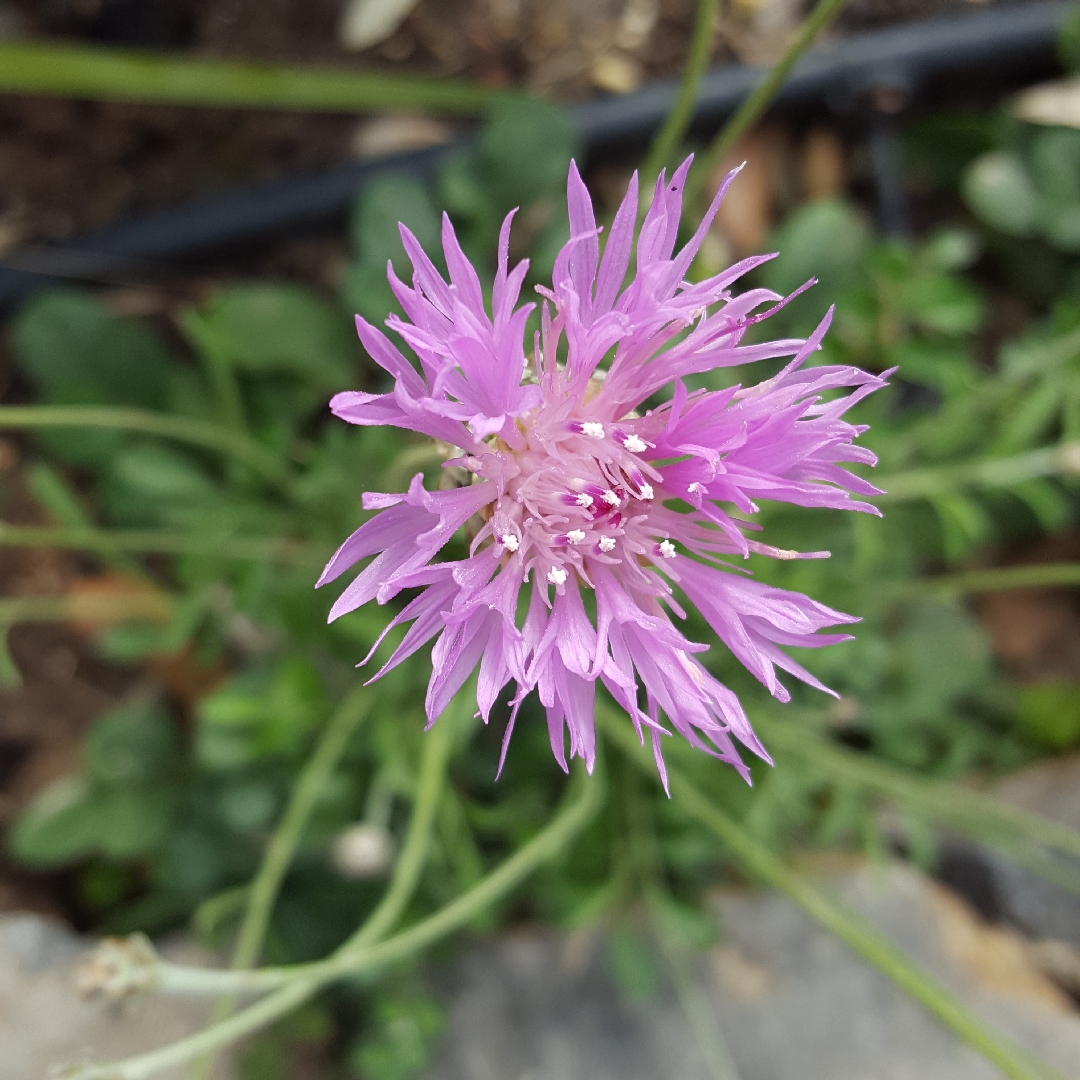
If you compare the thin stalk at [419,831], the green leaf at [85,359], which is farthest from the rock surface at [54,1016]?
the green leaf at [85,359]

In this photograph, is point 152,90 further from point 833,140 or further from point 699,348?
point 833,140

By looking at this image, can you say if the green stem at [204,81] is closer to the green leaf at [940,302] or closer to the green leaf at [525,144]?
the green leaf at [525,144]

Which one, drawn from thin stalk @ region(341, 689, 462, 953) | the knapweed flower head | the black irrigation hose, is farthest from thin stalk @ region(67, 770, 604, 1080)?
the black irrigation hose

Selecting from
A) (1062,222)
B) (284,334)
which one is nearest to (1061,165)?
(1062,222)

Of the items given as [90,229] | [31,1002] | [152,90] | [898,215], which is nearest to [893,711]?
[898,215]

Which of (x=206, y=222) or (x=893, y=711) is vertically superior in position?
(x=206, y=222)

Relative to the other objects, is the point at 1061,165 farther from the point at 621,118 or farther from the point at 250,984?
the point at 250,984
